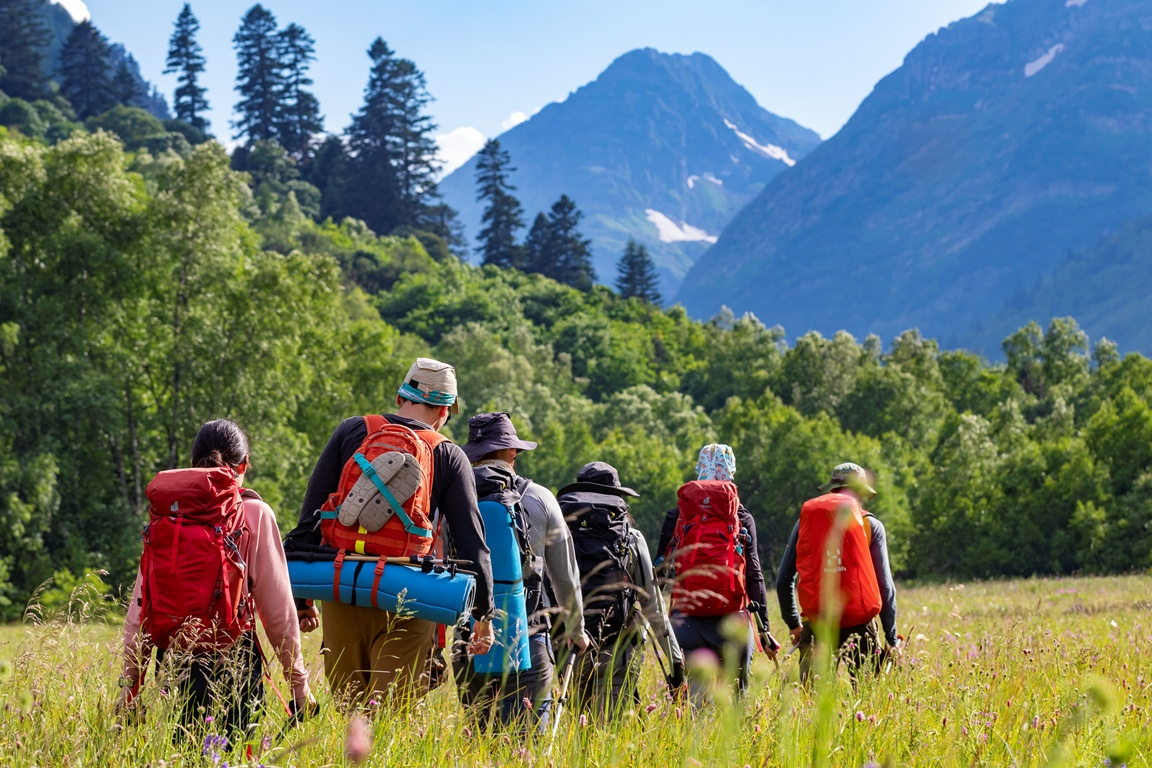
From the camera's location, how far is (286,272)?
99.2 ft

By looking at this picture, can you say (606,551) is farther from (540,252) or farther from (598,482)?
(540,252)

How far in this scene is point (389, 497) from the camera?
4.04 m

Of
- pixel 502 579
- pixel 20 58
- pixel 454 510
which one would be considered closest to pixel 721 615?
pixel 502 579

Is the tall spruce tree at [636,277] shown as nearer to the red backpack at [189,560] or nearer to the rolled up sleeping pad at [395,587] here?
the rolled up sleeping pad at [395,587]

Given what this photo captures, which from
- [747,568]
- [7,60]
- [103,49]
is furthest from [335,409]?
[103,49]

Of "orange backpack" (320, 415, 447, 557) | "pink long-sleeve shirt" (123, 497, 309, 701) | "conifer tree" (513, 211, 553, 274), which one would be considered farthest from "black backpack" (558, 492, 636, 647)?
"conifer tree" (513, 211, 553, 274)

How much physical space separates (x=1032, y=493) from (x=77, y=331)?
4872cm

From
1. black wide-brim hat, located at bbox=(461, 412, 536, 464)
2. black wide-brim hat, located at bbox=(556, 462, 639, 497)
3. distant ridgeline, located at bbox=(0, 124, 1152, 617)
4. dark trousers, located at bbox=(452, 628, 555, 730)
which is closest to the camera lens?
dark trousers, located at bbox=(452, 628, 555, 730)

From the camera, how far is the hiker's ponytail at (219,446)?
3723 millimetres

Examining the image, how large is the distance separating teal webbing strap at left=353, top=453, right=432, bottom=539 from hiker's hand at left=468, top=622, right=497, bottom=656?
42cm

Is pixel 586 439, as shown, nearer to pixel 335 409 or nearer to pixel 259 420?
pixel 335 409

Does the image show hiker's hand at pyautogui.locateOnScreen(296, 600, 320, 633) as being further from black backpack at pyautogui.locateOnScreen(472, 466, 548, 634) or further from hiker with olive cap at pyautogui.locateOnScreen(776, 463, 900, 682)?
hiker with olive cap at pyautogui.locateOnScreen(776, 463, 900, 682)

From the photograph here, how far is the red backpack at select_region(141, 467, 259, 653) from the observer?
346cm

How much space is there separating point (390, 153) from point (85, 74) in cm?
3903
